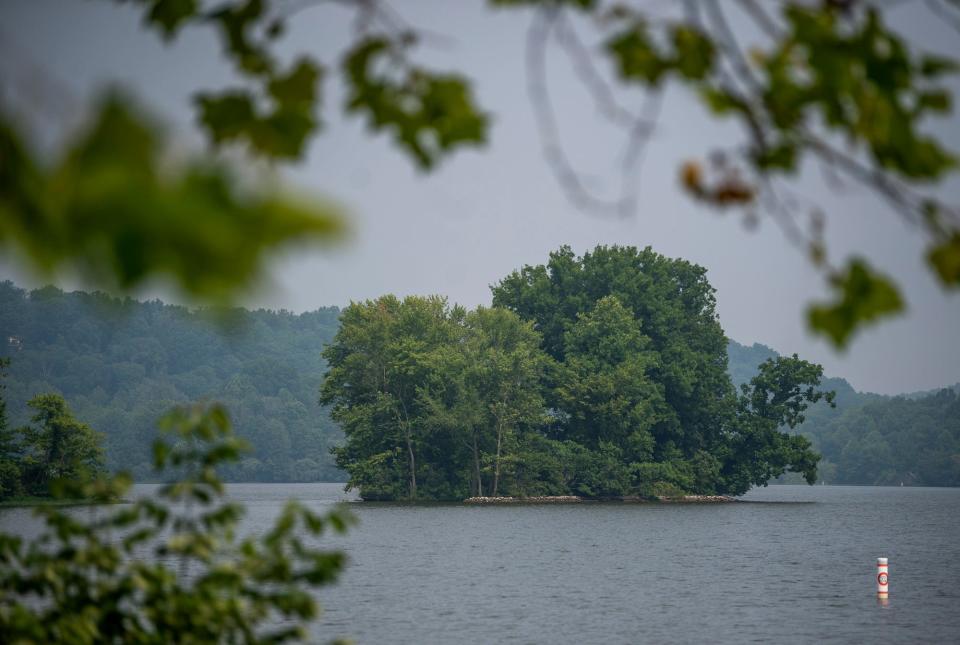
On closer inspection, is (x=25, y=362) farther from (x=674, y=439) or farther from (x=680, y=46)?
(x=680, y=46)

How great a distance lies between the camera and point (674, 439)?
3531 inches

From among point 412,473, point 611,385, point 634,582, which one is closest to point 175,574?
point 634,582

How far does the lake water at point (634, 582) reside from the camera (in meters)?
24.3

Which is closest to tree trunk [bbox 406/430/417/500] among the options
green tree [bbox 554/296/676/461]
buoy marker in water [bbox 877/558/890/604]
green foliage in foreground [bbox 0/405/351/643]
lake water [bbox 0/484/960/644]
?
green tree [bbox 554/296/676/461]

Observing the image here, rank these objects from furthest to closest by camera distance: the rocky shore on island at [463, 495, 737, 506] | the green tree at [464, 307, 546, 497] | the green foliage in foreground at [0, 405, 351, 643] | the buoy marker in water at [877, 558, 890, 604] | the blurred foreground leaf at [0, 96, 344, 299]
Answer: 1. the rocky shore on island at [463, 495, 737, 506]
2. the green tree at [464, 307, 546, 497]
3. the buoy marker in water at [877, 558, 890, 604]
4. the green foliage in foreground at [0, 405, 351, 643]
5. the blurred foreground leaf at [0, 96, 344, 299]

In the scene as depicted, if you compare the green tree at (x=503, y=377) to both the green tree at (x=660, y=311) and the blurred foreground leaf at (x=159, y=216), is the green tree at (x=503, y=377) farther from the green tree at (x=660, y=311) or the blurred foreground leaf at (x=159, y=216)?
the blurred foreground leaf at (x=159, y=216)

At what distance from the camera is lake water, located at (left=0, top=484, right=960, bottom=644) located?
79.6 ft

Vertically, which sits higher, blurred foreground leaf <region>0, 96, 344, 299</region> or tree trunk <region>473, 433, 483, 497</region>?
blurred foreground leaf <region>0, 96, 344, 299</region>

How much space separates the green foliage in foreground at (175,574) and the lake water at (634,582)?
14377 mm

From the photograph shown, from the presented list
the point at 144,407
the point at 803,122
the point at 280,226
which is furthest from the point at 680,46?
the point at 144,407

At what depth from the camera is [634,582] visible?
3388cm

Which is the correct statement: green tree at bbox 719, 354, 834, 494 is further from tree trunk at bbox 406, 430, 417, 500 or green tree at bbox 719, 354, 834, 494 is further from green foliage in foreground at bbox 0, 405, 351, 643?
green foliage in foreground at bbox 0, 405, 351, 643

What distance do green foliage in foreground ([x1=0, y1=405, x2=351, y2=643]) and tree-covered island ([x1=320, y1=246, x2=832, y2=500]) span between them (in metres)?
73.8

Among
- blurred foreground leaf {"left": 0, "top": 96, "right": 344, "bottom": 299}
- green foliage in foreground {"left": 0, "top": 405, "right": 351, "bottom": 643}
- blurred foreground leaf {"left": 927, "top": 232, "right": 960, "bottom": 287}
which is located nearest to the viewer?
blurred foreground leaf {"left": 0, "top": 96, "right": 344, "bottom": 299}
